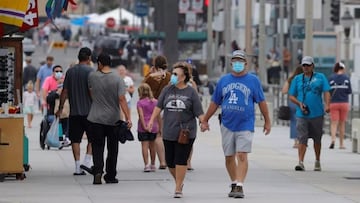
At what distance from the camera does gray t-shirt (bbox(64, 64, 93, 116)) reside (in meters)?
16.9

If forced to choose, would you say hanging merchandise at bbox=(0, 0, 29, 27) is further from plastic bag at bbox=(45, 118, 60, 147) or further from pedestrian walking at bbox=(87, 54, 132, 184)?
plastic bag at bbox=(45, 118, 60, 147)

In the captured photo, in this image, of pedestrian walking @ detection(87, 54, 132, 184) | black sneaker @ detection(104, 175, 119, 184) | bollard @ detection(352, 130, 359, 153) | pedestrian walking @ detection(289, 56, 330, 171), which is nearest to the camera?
pedestrian walking @ detection(87, 54, 132, 184)

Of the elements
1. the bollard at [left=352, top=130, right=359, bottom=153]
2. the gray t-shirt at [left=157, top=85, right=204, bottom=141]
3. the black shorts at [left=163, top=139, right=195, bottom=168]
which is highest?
the gray t-shirt at [left=157, top=85, right=204, bottom=141]

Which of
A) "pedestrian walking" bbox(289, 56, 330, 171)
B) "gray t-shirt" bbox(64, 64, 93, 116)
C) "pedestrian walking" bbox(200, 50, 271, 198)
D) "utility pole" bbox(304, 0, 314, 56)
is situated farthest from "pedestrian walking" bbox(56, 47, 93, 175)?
"utility pole" bbox(304, 0, 314, 56)

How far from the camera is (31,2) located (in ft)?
53.2

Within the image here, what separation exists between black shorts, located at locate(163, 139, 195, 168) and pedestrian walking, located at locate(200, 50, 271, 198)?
36 centimetres

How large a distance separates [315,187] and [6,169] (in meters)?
4.16

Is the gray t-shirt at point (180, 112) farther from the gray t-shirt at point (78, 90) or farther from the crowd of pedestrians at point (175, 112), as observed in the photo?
the gray t-shirt at point (78, 90)

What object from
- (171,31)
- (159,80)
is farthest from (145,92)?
(171,31)

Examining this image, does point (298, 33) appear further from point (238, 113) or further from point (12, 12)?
point (12, 12)

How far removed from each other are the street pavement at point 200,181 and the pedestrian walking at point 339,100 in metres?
1.23

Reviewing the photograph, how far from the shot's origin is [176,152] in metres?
14.6

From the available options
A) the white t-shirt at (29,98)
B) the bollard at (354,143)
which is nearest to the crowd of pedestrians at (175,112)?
the bollard at (354,143)

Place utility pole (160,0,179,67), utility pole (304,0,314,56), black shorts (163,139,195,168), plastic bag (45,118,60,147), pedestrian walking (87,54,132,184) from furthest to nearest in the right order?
utility pole (160,0,179,67), utility pole (304,0,314,56), plastic bag (45,118,60,147), pedestrian walking (87,54,132,184), black shorts (163,139,195,168)
